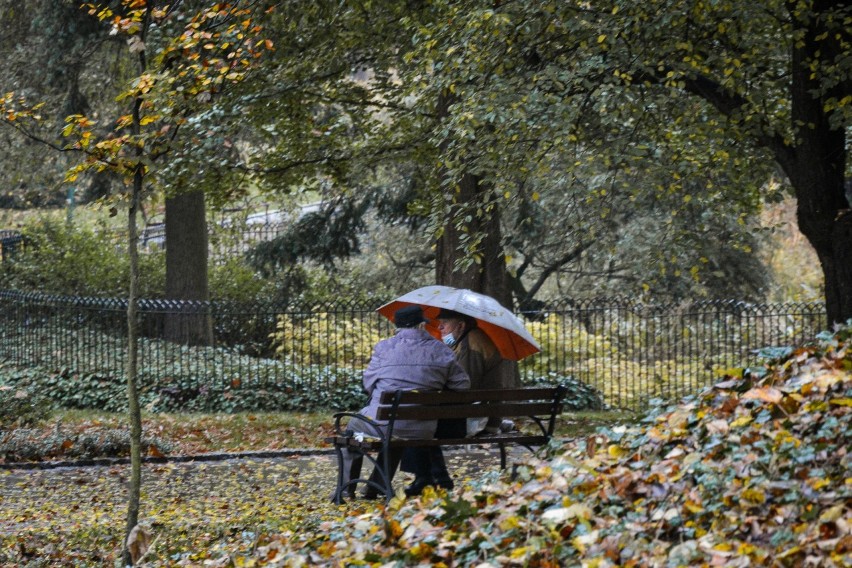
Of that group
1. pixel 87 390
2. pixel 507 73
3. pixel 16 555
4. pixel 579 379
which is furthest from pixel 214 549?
pixel 579 379

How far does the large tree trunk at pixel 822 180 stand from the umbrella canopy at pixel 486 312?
11.4ft

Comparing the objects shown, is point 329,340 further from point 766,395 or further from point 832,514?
point 832,514

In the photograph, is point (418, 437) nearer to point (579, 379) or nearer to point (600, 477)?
point (600, 477)

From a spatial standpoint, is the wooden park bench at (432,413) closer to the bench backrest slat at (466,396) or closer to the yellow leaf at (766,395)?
the bench backrest slat at (466,396)

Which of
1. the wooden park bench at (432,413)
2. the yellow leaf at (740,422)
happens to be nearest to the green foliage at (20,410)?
the wooden park bench at (432,413)

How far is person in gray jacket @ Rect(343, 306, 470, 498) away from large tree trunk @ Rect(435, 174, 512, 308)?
4.66 m

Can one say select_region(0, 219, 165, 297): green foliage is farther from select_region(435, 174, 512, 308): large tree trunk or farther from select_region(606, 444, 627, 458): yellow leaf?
select_region(606, 444, 627, 458): yellow leaf

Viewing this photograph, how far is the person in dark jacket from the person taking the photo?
319 inches

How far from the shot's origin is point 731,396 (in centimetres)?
551

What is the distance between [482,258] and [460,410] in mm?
5236

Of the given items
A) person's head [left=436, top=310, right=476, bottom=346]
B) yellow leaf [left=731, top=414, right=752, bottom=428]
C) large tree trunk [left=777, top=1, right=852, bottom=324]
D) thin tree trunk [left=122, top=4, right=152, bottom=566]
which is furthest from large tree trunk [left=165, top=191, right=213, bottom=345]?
yellow leaf [left=731, top=414, right=752, bottom=428]

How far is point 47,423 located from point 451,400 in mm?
6948

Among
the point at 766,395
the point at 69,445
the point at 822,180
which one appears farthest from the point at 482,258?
the point at 766,395

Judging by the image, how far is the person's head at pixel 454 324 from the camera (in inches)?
335
